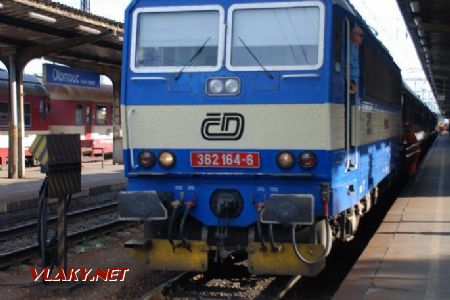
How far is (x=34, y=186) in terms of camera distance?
1662 centimetres

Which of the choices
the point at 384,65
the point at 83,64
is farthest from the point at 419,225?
the point at 83,64

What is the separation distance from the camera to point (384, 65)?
1011 cm

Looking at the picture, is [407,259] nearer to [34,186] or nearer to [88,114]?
[34,186]

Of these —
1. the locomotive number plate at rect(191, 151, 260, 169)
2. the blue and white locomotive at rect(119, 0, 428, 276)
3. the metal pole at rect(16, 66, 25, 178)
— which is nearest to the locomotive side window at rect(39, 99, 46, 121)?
the metal pole at rect(16, 66, 25, 178)

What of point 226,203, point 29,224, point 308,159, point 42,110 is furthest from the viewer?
point 42,110

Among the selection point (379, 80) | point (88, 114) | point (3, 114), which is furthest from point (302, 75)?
point (88, 114)

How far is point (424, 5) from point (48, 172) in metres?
15.4

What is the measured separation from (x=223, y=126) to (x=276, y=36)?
1.03 metres

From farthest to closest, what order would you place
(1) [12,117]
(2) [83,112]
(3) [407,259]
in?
(2) [83,112], (1) [12,117], (3) [407,259]

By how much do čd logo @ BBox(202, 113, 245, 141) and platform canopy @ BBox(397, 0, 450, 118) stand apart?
45.3 ft

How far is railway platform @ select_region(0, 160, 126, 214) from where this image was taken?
13295 millimetres

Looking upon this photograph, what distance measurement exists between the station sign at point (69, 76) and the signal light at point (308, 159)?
13889 millimetres

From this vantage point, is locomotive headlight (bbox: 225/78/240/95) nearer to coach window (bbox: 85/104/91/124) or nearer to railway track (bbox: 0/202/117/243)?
railway track (bbox: 0/202/117/243)

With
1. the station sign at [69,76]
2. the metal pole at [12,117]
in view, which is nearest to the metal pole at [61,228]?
the station sign at [69,76]
